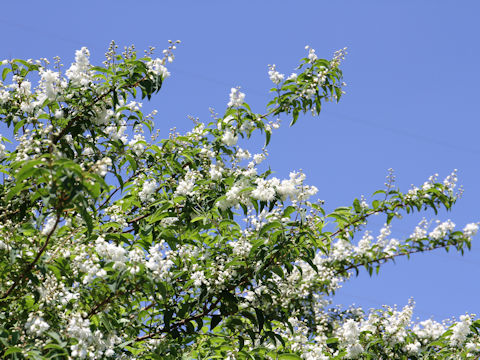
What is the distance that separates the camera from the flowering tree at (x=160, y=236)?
3.98 metres

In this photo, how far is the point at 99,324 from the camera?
4328 millimetres

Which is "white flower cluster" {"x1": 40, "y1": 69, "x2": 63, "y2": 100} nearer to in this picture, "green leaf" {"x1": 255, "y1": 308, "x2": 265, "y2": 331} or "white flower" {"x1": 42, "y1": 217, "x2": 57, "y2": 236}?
"white flower" {"x1": 42, "y1": 217, "x2": 57, "y2": 236}

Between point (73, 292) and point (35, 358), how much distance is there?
88 centimetres

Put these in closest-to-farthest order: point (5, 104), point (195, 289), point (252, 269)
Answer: point (252, 269) < point (195, 289) < point (5, 104)

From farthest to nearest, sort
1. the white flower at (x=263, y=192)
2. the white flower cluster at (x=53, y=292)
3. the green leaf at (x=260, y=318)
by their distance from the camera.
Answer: the green leaf at (x=260, y=318) < the white flower at (x=263, y=192) < the white flower cluster at (x=53, y=292)

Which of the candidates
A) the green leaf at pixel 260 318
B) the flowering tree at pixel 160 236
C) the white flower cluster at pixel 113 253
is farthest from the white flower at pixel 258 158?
the white flower cluster at pixel 113 253

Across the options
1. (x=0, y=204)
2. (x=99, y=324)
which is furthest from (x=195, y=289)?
(x=0, y=204)

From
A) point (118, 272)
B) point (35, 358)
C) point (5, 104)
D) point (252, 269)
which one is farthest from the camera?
point (5, 104)

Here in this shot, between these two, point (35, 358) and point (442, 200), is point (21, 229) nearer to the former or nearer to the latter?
point (35, 358)

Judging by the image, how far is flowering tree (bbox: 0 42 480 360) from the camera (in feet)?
13.1

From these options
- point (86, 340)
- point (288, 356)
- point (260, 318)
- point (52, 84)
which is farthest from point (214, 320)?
point (52, 84)

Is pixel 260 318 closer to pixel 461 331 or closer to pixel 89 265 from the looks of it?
pixel 89 265

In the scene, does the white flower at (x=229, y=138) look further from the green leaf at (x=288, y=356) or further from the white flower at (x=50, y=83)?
the green leaf at (x=288, y=356)

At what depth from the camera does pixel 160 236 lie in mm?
4375
